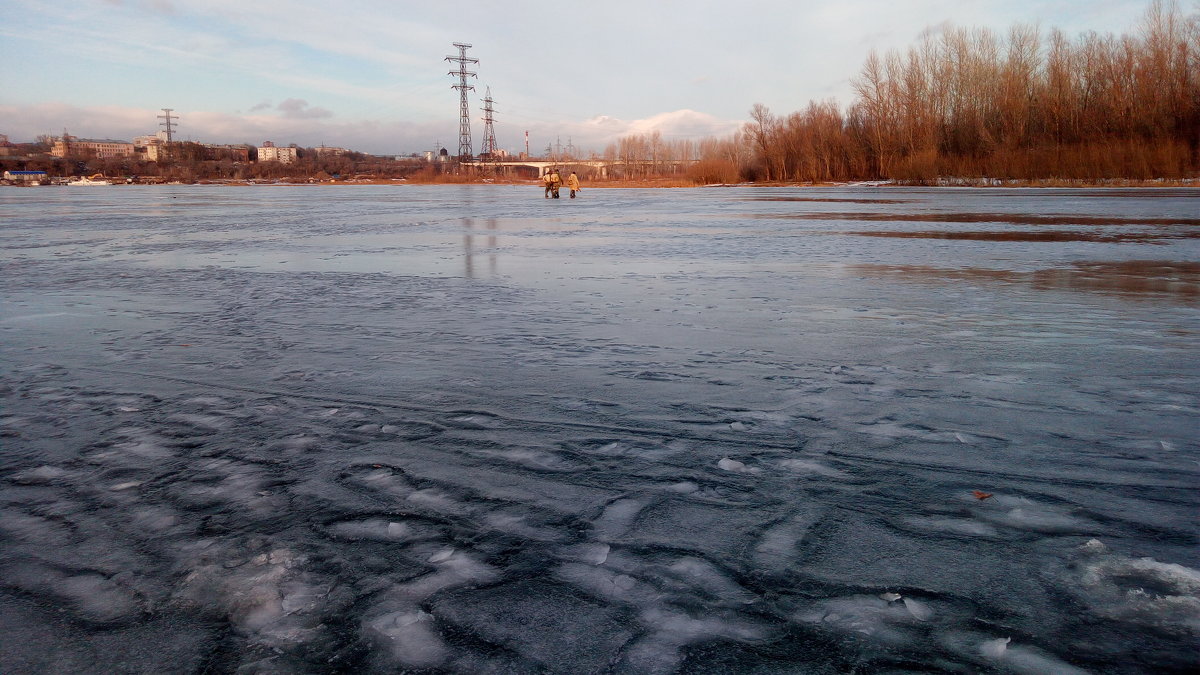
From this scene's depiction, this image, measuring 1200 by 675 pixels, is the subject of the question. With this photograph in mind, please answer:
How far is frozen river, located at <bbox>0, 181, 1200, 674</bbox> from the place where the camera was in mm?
1747

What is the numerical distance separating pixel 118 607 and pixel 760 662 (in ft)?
5.06

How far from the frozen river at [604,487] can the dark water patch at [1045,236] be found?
6.34 m

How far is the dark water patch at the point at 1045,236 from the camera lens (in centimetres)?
1148

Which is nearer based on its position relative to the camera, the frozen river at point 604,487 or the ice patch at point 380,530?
the frozen river at point 604,487

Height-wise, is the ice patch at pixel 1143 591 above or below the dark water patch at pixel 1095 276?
below

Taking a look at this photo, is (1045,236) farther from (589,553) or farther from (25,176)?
(25,176)

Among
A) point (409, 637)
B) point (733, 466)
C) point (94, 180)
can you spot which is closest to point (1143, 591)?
point (733, 466)

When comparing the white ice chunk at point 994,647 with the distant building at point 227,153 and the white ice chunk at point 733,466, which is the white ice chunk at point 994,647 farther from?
the distant building at point 227,153

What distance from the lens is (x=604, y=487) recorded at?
260cm

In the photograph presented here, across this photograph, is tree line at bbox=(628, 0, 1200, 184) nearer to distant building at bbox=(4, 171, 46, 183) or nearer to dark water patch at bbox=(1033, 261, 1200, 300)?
dark water patch at bbox=(1033, 261, 1200, 300)

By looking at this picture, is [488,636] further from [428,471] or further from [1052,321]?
[1052,321]

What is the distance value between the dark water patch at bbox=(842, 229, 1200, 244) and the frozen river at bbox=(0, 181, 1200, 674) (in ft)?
20.8

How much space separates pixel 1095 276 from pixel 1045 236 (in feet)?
17.8

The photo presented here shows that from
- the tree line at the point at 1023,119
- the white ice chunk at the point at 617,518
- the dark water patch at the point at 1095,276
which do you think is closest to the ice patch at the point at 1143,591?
the white ice chunk at the point at 617,518
